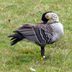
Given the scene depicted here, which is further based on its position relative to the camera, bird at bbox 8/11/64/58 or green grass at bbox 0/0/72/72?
green grass at bbox 0/0/72/72

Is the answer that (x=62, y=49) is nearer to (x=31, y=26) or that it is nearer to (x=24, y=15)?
(x=31, y=26)

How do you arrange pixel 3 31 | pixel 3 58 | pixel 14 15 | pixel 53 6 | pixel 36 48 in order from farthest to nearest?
pixel 53 6, pixel 14 15, pixel 3 31, pixel 36 48, pixel 3 58

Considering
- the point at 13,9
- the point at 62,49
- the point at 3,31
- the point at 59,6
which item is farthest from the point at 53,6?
the point at 62,49

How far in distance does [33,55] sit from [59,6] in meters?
4.87

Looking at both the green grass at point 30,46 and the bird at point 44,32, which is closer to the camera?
the bird at point 44,32

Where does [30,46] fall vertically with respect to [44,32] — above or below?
below

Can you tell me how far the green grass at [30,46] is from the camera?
8.30m

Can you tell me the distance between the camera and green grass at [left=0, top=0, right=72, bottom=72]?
8305 mm

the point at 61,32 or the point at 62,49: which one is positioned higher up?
the point at 61,32

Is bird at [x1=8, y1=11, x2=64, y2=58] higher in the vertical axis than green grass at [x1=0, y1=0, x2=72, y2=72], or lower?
higher

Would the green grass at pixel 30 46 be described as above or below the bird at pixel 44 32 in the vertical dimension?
below

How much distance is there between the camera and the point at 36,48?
930 cm

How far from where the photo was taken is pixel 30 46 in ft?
31.1

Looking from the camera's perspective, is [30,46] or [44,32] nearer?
[44,32]
